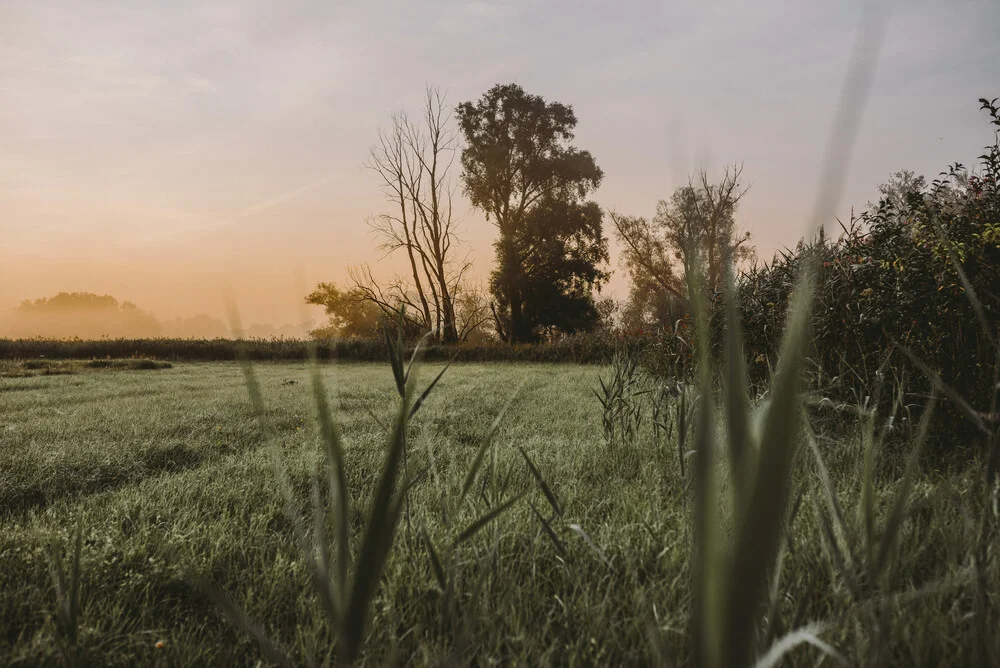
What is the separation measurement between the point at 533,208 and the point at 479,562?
79.8 ft

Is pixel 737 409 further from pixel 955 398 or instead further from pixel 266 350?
pixel 266 350

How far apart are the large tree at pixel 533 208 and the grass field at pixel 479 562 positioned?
2089 centimetres

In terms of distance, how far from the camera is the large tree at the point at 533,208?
23.9m

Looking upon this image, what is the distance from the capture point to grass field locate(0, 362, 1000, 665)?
104cm

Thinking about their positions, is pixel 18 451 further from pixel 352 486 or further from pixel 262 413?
pixel 262 413

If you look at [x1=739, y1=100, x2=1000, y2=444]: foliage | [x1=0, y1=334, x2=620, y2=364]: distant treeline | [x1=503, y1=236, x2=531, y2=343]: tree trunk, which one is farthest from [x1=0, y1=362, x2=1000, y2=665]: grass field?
[x1=503, y1=236, x2=531, y2=343]: tree trunk

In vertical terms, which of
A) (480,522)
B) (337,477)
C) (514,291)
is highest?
(514,291)

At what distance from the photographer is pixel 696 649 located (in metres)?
0.30

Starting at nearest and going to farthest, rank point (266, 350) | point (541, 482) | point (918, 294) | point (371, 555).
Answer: point (371, 555) → point (541, 482) → point (918, 294) → point (266, 350)

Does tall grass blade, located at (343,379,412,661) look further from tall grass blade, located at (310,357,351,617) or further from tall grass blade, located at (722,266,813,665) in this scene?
tall grass blade, located at (722,266,813,665)

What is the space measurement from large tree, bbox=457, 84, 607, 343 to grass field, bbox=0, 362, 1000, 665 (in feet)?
68.5

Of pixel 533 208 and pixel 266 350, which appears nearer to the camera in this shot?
pixel 266 350

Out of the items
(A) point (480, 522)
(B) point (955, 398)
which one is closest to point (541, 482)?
(A) point (480, 522)

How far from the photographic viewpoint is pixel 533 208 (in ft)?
80.7
